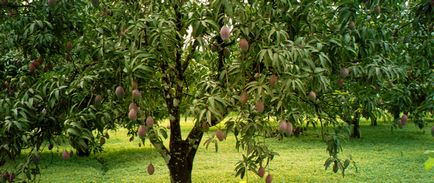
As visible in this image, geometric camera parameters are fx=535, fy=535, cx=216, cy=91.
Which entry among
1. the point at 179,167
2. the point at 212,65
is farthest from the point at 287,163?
the point at 212,65

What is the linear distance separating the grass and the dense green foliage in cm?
221

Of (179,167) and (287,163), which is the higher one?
(179,167)

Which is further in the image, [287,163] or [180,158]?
[287,163]

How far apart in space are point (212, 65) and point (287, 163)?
14.5 feet

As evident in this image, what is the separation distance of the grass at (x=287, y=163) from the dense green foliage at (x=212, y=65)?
87.2 inches

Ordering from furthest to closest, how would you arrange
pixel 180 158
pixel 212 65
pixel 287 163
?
pixel 287 163 < pixel 180 158 < pixel 212 65

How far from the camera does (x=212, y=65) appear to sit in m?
3.05

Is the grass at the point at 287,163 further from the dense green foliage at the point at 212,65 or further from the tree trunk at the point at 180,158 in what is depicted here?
the dense green foliage at the point at 212,65

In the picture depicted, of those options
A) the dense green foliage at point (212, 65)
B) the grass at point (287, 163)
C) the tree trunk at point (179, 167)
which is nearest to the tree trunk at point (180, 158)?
the tree trunk at point (179, 167)

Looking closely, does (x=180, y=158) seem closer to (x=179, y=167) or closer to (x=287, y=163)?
(x=179, y=167)

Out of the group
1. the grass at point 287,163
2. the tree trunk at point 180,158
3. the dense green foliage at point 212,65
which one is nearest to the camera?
the dense green foliage at point 212,65

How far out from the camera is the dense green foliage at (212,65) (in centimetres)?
201

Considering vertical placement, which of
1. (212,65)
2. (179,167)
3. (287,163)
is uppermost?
(212,65)

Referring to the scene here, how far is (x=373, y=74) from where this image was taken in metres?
2.28
